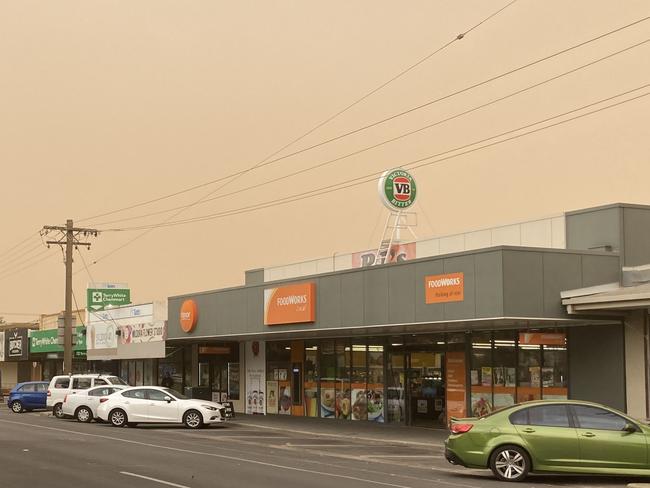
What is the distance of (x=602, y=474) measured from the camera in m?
17.1

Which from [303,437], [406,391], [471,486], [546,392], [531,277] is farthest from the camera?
[406,391]

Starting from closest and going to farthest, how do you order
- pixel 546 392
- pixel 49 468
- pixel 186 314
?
pixel 49 468, pixel 546 392, pixel 186 314

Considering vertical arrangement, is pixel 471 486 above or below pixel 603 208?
below

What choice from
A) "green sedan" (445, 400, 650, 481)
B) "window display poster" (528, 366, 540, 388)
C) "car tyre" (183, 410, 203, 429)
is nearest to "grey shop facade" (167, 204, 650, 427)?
"window display poster" (528, 366, 540, 388)

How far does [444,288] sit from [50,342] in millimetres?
41990

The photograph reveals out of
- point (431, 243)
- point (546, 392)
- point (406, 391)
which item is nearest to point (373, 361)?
point (406, 391)

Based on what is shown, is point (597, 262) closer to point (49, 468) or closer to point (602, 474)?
point (602, 474)

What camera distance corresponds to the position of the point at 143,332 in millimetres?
46250

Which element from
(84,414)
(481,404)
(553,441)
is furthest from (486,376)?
(84,414)

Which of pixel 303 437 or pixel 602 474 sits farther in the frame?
pixel 303 437

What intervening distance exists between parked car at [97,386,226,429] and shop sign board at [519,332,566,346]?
11472mm

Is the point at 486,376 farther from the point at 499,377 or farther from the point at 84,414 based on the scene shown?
the point at 84,414

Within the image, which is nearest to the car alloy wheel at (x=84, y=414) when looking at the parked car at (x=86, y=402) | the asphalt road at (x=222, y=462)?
the parked car at (x=86, y=402)

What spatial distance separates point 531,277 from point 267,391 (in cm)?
1904
